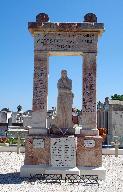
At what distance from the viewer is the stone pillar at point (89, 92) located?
14.5 metres

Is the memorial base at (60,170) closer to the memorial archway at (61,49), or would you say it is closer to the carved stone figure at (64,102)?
the memorial archway at (61,49)

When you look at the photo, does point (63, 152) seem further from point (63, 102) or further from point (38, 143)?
point (63, 102)

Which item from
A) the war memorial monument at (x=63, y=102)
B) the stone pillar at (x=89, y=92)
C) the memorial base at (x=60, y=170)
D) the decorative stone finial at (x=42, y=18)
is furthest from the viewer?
the decorative stone finial at (x=42, y=18)

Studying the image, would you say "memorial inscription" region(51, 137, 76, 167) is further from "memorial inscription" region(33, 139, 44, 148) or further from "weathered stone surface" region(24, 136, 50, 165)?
"memorial inscription" region(33, 139, 44, 148)

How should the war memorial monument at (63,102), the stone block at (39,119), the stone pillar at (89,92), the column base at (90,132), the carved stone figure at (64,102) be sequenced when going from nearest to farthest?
the war memorial monument at (63,102)
the column base at (90,132)
the stone pillar at (89,92)
the stone block at (39,119)
the carved stone figure at (64,102)

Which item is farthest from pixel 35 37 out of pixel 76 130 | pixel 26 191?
pixel 26 191

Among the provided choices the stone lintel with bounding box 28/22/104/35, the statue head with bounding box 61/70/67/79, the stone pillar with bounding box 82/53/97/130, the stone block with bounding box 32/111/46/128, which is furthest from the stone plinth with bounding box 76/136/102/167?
the stone lintel with bounding box 28/22/104/35

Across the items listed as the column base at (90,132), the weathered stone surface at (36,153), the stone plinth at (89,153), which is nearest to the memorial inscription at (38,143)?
the weathered stone surface at (36,153)

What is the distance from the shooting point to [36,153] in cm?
1423

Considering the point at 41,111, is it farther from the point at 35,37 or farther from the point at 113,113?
the point at 113,113

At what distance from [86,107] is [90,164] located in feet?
7.44

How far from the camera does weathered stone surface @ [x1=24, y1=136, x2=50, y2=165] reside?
46.5ft

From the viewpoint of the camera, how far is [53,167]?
1383cm

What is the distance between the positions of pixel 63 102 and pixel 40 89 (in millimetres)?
1094
